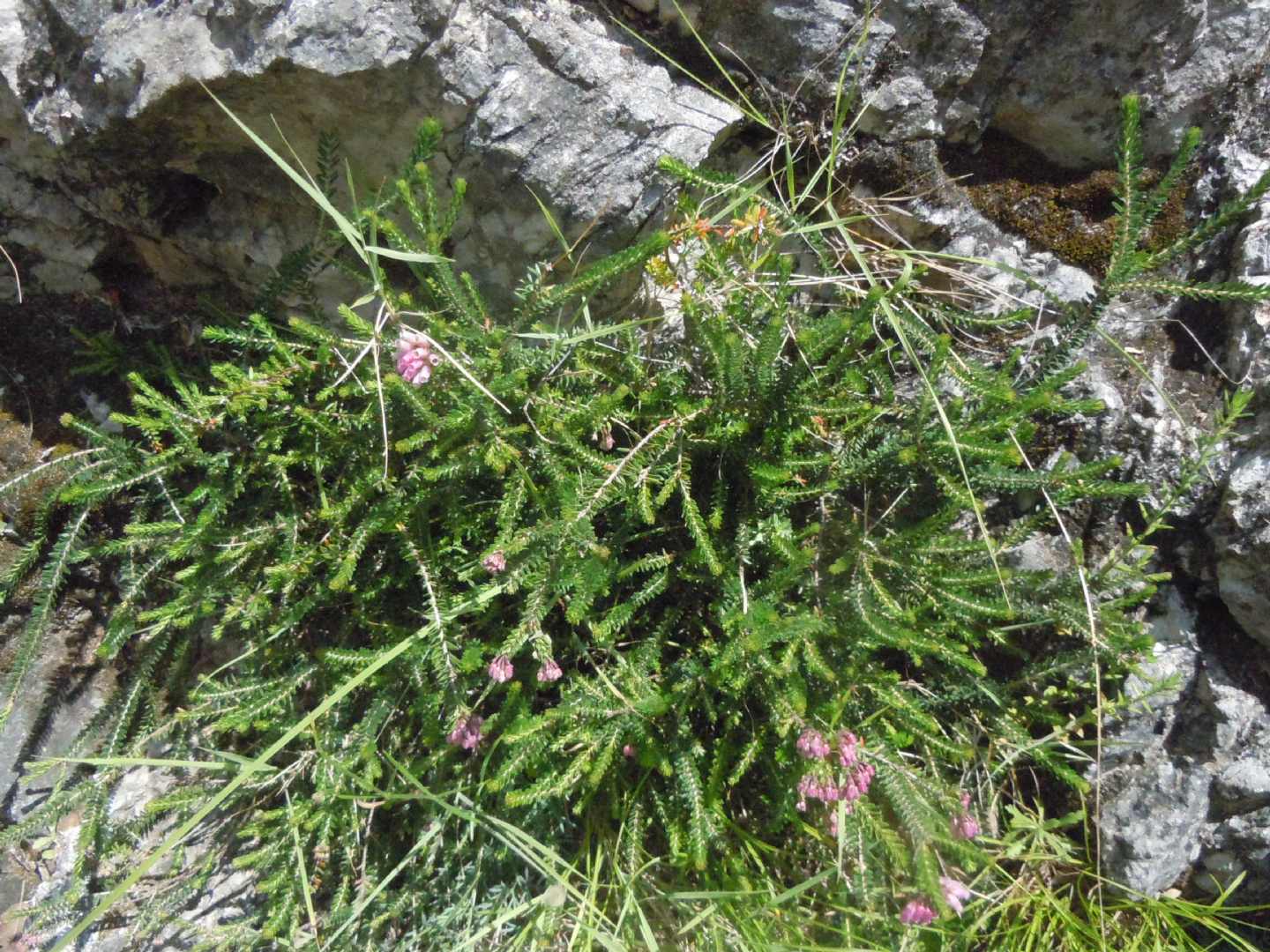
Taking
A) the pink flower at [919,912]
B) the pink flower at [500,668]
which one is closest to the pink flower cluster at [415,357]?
the pink flower at [500,668]

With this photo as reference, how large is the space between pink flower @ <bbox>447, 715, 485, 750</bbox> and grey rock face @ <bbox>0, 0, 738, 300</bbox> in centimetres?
143

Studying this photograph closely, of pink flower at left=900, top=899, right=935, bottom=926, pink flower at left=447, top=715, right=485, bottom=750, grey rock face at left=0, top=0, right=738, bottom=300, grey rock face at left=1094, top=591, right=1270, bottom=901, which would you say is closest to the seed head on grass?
pink flower at left=447, top=715, right=485, bottom=750

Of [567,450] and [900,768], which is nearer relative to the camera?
[900,768]

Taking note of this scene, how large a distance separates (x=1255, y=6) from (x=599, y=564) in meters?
2.72

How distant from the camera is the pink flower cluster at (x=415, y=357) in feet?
7.69

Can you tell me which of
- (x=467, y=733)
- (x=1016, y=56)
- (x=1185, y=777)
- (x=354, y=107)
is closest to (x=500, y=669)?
(x=467, y=733)

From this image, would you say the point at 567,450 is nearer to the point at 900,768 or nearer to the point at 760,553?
the point at 760,553

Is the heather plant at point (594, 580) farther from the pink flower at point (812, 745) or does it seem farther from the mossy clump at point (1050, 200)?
the mossy clump at point (1050, 200)

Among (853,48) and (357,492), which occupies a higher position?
(853,48)

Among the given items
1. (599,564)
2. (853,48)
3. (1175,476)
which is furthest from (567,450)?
(1175,476)

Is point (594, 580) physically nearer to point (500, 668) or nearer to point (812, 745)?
point (500, 668)

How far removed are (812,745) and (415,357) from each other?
5.11 ft

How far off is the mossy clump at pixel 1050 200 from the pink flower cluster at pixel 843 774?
185 centimetres

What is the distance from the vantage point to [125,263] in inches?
122
